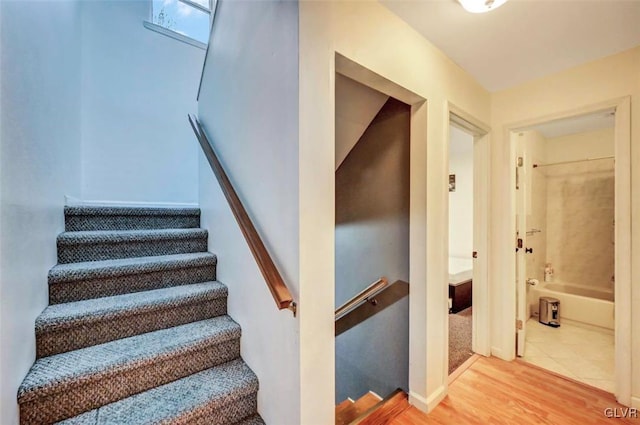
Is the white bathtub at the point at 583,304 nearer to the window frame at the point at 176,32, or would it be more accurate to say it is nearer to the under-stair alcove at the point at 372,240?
the under-stair alcove at the point at 372,240

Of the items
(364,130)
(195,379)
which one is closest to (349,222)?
(364,130)

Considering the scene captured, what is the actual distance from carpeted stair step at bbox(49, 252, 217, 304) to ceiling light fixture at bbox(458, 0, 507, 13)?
2.17 metres

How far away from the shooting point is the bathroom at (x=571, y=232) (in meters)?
2.91

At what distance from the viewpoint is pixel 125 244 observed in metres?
1.87

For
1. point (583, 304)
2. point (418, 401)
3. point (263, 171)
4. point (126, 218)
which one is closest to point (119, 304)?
point (126, 218)

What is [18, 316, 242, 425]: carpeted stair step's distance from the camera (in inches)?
43.0

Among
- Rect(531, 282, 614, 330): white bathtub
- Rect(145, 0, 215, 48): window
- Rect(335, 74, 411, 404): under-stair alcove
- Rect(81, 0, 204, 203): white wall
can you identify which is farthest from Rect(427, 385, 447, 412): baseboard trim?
Rect(145, 0, 215, 48): window

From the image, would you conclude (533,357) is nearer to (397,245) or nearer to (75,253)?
(397,245)

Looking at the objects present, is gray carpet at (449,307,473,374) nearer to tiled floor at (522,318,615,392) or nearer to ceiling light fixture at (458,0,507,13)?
tiled floor at (522,318,615,392)

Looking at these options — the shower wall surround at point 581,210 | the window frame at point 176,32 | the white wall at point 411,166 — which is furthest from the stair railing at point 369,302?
the shower wall surround at point 581,210

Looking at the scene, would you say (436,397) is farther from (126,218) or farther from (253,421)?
(126,218)

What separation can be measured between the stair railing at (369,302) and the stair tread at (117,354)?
3.04 ft

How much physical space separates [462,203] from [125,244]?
4709 millimetres

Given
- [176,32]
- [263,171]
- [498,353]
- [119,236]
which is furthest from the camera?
[176,32]
